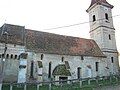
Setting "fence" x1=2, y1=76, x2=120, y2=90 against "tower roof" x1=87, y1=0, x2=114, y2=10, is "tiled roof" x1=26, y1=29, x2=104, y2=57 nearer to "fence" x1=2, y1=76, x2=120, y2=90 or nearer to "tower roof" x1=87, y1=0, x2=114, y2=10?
"fence" x1=2, y1=76, x2=120, y2=90

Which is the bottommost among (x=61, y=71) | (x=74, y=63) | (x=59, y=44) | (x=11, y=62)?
(x=61, y=71)

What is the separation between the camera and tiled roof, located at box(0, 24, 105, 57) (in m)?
28.6

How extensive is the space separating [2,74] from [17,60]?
292 centimetres

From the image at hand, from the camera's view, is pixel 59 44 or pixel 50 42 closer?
pixel 50 42

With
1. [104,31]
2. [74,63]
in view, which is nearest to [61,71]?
[74,63]

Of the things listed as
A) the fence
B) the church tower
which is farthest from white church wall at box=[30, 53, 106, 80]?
the fence

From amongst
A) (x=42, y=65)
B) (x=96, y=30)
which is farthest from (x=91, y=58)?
(x=42, y=65)

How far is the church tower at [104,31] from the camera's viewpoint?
36094 mm

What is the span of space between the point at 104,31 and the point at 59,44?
404 inches

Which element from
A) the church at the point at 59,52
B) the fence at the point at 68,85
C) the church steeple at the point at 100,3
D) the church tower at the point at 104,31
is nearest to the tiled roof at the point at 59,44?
the church at the point at 59,52

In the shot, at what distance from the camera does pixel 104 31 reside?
36938mm

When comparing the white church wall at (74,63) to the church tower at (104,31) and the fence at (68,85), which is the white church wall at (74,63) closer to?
the church tower at (104,31)

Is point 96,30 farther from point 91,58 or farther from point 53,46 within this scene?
point 53,46

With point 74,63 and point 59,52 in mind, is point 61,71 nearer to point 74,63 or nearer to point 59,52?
point 59,52
